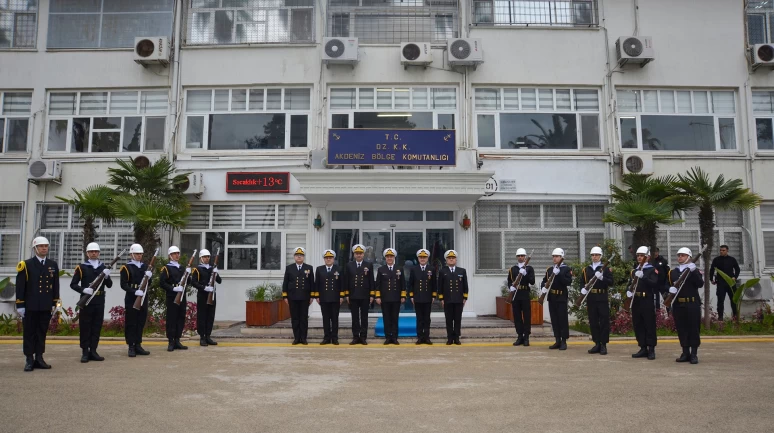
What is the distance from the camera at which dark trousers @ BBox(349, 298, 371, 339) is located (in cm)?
1114

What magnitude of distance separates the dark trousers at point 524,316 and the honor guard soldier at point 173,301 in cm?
625

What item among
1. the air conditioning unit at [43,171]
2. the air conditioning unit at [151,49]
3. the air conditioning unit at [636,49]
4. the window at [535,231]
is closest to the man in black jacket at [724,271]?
the window at [535,231]

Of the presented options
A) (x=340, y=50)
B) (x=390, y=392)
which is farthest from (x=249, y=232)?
(x=390, y=392)

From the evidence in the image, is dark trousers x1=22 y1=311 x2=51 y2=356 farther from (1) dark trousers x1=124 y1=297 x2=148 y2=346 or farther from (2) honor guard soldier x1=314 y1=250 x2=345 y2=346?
(2) honor guard soldier x1=314 y1=250 x2=345 y2=346

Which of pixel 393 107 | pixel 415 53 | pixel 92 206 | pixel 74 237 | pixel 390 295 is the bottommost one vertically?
pixel 390 295

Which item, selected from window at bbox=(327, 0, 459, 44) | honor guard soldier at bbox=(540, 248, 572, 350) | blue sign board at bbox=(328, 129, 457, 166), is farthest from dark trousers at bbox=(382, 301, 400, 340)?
window at bbox=(327, 0, 459, 44)

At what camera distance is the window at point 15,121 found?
16.1 metres

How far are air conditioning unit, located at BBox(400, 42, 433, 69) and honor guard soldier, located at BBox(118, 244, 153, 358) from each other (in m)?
8.50

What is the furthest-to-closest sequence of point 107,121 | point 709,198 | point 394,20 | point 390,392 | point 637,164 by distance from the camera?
point 394,20 → point 107,121 → point 637,164 → point 709,198 → point 390,392

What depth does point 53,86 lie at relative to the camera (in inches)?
628

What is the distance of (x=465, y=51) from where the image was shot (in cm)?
1511

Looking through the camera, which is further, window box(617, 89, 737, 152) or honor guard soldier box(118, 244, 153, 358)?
window box(617, 89, 737, 152)

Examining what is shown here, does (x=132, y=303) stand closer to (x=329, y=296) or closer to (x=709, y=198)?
(x=329, y=296)

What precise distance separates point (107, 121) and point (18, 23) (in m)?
3.96
